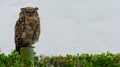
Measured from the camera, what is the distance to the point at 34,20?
10.7 m

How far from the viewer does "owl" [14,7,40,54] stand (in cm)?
1067

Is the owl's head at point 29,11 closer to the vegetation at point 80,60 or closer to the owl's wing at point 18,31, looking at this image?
the owl's wing at point 18,31

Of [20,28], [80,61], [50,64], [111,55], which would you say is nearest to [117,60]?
[111,55]

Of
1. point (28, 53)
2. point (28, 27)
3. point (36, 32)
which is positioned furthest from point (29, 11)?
point (28, 53)

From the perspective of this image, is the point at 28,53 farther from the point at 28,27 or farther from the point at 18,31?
the point at 18,31

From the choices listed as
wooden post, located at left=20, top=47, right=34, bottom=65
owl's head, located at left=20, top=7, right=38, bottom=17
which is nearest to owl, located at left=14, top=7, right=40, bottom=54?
owl's head, located at left=20, top=7, right=38, bottom=17

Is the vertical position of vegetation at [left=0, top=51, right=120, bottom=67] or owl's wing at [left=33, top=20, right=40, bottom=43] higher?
owl's wing at [left=33, top=20, right=40, bottom=43]

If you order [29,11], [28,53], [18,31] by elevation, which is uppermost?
[29,11]

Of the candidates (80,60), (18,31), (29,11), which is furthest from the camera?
(80,60)

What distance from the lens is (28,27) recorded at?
35.0 feet

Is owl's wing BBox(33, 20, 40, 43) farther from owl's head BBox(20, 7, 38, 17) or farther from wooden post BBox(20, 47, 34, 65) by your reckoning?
wooden post BBox(20, 47, 34, 65)

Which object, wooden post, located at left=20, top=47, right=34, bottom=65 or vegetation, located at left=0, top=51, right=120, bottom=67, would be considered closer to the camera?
wooden post, located at left=20, top=47, right=34, bottom=65

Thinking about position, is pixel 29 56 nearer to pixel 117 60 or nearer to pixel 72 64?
pixel 72 64

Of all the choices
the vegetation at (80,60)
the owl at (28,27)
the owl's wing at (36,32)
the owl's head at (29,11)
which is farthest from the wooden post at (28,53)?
the owl's head at (29,11)
